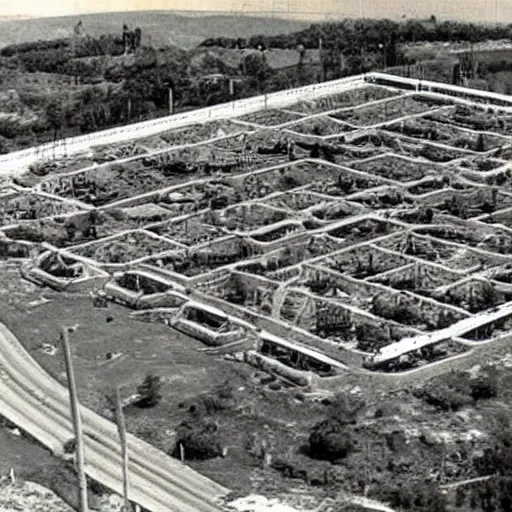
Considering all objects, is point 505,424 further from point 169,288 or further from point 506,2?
point 506,2

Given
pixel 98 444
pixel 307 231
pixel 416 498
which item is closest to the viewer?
pixel 416 498

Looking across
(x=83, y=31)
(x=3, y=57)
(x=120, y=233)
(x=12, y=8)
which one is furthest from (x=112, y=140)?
(x=12, y=8)

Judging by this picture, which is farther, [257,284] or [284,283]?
[257,284]

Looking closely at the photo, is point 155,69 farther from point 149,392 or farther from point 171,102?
point 149,392

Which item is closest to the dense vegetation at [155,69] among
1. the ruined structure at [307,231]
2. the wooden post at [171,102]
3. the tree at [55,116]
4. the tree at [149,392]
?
the tree at [55,116]

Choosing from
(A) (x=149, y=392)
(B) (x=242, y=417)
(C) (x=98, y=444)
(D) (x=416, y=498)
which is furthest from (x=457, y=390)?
(C) (x=98, y=444)

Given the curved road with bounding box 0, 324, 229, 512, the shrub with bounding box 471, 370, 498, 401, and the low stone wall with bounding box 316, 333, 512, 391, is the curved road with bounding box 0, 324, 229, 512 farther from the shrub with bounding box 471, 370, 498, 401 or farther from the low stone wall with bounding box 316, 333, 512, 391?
the shrub with bounding box 471, 370, 498, 401

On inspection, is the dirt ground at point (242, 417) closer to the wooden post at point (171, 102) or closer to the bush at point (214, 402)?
the bush at point (214, 402)
